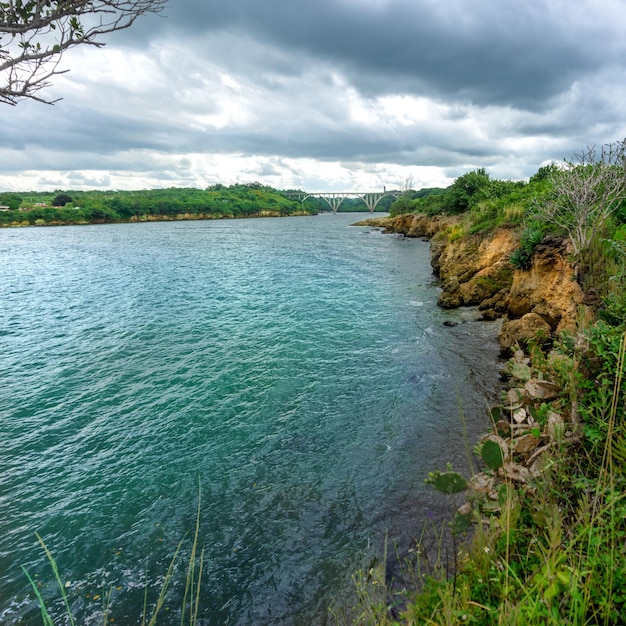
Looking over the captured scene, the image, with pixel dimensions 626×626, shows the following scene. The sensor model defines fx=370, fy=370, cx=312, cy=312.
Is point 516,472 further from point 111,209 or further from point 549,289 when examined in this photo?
point 111,209

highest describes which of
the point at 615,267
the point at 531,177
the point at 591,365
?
the point at 531,177

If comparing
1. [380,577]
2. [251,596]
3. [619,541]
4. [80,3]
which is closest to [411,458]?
[380,577]

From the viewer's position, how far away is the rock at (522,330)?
12734mm

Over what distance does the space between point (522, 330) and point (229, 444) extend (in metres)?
10.7

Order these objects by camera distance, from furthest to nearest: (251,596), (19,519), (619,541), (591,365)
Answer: (19,519), (251,596), (591,365), (619,541)

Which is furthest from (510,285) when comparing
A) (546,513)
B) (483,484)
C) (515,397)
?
(546,513)

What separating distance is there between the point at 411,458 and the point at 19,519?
28.2ft

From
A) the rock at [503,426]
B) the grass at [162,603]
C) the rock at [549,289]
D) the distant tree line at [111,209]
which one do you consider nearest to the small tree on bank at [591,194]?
the rock at [549,289]

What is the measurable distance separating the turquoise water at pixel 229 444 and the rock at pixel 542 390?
3270 millimetres

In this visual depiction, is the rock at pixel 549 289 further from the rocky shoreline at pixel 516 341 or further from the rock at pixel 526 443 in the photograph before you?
the rock at pixel 526 443

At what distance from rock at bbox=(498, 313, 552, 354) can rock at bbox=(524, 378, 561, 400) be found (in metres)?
7.28

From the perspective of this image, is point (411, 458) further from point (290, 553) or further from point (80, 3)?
point (80, 3)

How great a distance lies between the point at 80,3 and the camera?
557 centimetres

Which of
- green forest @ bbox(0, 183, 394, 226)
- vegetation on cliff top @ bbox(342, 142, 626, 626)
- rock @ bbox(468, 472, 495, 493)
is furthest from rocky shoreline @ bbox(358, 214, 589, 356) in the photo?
green forest @ bbox(0, 183, 394, 226)
